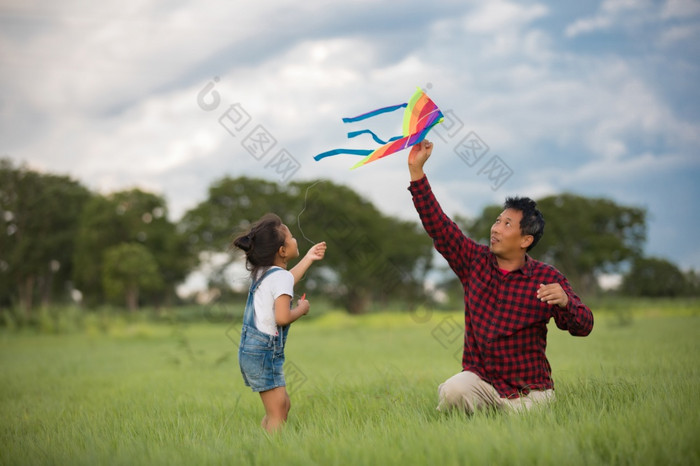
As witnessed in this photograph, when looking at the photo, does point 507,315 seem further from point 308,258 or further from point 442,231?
point 308,258

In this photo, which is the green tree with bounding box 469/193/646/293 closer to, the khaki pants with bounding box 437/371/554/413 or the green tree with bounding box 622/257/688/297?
the green tree with bounding box 622/257/688/297

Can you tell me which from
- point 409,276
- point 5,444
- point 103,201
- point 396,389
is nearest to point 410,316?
point 396,389

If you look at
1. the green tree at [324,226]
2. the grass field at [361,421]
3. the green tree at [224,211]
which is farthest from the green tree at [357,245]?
the grass field at [361,421]

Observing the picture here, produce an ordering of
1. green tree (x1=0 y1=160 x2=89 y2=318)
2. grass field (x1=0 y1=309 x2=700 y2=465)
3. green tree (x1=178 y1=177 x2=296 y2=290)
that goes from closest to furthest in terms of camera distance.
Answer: grass field (x1=0 y1=309 x2=700 y2=465) → green tree (x1=0 y1=160 x2=89 y2=318) → green tree (x1=178 y1=177 x2=296 y2=290)

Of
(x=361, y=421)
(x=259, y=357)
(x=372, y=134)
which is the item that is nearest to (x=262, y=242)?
(x=259, y=357)

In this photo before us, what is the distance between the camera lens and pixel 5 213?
34.4 meters

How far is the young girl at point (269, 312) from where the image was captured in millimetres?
3775

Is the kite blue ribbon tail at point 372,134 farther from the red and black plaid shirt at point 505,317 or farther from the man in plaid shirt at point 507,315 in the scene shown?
the red and black plaid shirt at point 505,317

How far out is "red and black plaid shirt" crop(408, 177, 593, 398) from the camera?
376 centimetres

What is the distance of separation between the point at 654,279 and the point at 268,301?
32582mm

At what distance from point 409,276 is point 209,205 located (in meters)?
16.6

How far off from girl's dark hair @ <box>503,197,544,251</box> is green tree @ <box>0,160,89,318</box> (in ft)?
110

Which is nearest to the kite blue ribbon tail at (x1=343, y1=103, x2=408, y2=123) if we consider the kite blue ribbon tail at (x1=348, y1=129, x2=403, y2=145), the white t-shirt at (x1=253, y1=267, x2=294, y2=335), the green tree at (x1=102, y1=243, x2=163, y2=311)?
the kite blue ribbon tail at (x1=348, y1=129, x2=403, y2=145)

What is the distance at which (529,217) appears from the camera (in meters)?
3.77
